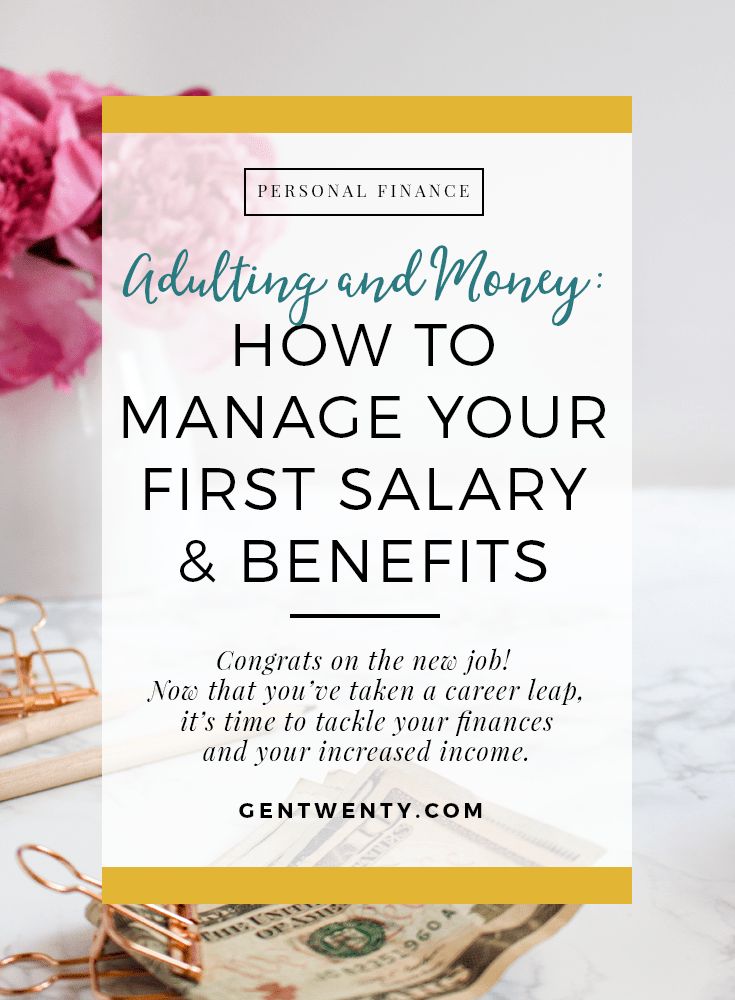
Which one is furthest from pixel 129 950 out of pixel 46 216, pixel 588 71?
pixel 588 71

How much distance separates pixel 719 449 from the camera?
56.1 inches

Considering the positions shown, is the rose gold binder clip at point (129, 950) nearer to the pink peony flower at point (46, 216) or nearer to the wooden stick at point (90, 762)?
the wooden stick at point (90, 762)

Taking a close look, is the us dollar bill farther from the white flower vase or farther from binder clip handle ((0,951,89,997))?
the white flower vase

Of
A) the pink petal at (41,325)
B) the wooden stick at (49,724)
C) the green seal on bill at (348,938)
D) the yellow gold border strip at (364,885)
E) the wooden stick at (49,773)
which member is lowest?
the green seal on bill at (348,938)

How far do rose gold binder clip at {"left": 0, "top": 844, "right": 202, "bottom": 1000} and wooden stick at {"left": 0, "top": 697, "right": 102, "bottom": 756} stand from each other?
0.20m

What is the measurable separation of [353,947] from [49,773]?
0.21m

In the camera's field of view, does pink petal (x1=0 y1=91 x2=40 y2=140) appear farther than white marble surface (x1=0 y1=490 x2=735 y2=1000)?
Yes

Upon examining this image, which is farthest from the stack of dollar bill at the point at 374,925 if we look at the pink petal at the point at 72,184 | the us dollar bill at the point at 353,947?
the pink petal at the point at 72,184

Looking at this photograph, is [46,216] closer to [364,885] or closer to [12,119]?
[12,119]

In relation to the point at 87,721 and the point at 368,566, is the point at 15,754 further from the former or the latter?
the point at 368,566

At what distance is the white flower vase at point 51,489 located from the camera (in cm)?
86

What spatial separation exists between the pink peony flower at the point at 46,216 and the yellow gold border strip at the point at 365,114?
0.07 feet

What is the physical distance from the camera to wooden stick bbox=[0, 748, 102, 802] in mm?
549

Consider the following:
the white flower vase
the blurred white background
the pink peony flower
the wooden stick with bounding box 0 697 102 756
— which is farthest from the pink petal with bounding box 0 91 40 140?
the blurred white background
